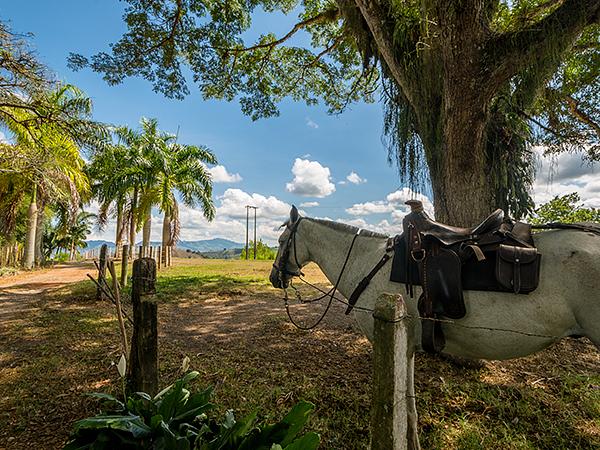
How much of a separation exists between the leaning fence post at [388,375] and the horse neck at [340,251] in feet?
4.12

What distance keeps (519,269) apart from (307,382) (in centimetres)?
227

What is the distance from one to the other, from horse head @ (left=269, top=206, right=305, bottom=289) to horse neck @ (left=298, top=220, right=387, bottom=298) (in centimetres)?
10

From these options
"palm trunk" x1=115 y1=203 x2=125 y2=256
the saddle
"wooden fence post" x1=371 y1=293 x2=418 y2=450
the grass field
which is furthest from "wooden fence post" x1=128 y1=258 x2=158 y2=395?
"palm trunk" x1=115 y1=203 x2=125 y2=256

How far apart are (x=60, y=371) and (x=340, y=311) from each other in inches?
192

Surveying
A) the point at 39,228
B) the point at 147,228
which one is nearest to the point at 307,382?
the point at 147,228

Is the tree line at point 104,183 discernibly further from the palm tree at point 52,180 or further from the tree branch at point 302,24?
the tree branch at point 302,24

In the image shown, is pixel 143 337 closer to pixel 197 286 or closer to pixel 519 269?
pixel 519 269

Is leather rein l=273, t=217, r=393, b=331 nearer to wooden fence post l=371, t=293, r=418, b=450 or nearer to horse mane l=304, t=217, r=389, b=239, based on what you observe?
horse mane l=304, t=217, r=389, b=239

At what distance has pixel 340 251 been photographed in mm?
3133

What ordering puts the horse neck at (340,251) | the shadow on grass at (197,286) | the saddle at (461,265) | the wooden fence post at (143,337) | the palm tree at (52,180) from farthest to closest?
1. the palm tree at (52,180)
2. the shadow on grass at (197,286)
3. the horse neck at (340,251)
4. the wooden fence post at (143,337)
5. the saddle at (461,265)

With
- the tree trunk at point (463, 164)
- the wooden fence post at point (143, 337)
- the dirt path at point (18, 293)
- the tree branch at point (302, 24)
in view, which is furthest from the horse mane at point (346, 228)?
the dirt path at point (18, 293)

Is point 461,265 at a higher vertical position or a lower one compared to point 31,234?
lower

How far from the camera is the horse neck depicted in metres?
2.85

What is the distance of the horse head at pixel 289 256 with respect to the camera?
3.47 meters
